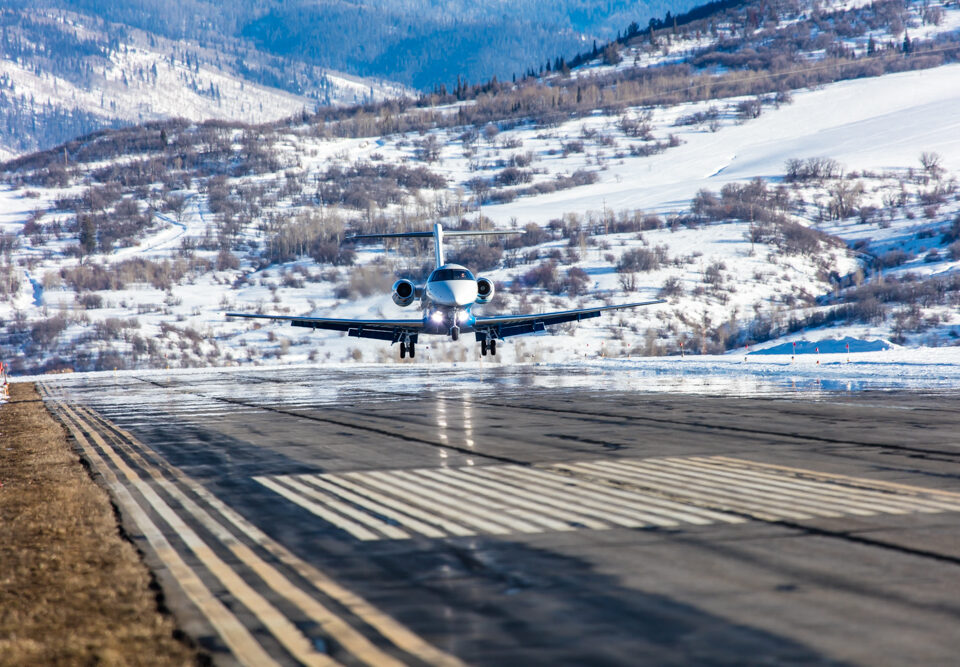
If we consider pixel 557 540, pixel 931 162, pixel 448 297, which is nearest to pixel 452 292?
pixel 448 297

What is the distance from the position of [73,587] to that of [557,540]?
448cm

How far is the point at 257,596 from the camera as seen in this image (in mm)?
7277

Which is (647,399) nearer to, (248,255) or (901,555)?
(901,555)

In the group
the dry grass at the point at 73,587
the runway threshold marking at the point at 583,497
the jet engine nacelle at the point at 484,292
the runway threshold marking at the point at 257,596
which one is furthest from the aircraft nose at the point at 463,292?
the runway threshold marking at the point at 257,596

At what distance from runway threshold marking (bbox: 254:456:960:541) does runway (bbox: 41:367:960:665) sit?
0.18 feet

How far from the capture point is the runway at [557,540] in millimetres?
6121

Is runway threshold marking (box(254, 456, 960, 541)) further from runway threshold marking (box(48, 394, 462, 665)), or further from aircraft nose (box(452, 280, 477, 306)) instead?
aircraft nose (box(452, 280, 477, 306))

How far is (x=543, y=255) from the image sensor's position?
13462cm

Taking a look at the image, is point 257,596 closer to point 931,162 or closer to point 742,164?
point 931,162

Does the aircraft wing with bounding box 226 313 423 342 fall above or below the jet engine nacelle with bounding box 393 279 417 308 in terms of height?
below

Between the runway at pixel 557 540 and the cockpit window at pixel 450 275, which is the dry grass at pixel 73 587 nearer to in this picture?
the runway at pixel 557 540

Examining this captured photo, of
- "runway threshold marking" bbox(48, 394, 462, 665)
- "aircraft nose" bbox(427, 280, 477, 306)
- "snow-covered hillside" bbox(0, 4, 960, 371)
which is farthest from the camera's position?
"snow-covered hillside" bbox(0, 4, 960, 371)

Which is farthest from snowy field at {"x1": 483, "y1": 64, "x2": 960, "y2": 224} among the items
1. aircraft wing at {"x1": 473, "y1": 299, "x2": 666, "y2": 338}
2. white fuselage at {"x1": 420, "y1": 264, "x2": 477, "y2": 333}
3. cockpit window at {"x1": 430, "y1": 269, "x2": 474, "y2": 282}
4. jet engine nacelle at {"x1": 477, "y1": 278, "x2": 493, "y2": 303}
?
cockpit window at {"x1": 430, "y1": 269, "x2": 474, "y2": 282}

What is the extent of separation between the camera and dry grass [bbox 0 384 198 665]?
6.09 metres
